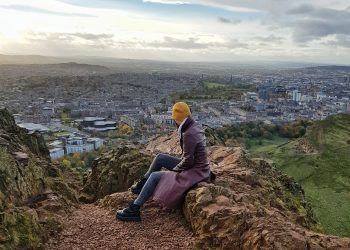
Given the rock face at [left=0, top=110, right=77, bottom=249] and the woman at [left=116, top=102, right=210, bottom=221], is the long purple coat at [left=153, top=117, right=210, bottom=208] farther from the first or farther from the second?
the rock face at [left=0, top=110, right=77, bottom=249]

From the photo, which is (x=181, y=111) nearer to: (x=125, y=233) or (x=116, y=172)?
(x=125, y=233)

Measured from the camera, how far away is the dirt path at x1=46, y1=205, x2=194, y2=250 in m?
7.88

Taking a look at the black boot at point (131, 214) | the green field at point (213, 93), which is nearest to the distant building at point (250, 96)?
the green field at point (213, 93)

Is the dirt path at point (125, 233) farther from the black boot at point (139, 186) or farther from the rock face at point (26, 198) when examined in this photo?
the black boot at point (139, 186)

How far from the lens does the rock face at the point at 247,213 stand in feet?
23.4

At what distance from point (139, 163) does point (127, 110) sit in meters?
116

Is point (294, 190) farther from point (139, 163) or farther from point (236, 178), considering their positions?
point (139, 163)

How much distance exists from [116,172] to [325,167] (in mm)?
39214

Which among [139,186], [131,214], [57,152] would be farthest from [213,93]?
[131,214]

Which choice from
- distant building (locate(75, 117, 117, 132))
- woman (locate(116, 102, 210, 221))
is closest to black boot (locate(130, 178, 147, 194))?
woman (locate(116, 102, 210, 221))

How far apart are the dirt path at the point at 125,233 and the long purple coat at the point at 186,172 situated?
0.33 metres

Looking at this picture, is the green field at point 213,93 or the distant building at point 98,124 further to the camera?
the green field at point 213,93

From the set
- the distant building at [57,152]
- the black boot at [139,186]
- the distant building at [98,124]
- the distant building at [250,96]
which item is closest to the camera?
the black boot at [139,186]

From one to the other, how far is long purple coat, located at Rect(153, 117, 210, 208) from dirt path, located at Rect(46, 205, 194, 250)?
333 mm
